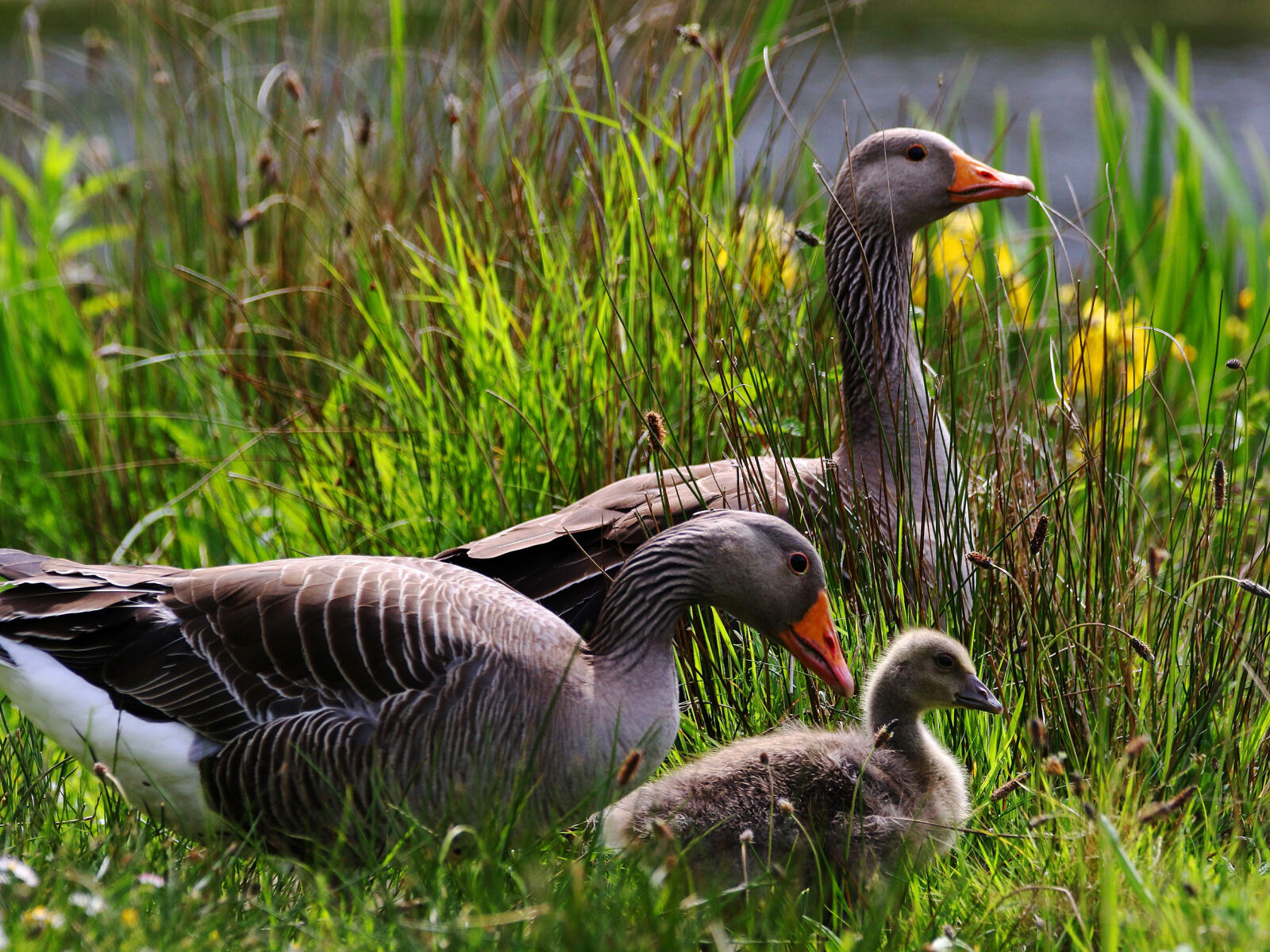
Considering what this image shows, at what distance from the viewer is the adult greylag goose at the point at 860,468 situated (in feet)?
13.7

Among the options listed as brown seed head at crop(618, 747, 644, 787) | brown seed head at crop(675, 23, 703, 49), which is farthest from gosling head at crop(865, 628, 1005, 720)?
brown seed head at crop(675, 23, 703, 49)

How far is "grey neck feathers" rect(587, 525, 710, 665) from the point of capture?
3.58 m

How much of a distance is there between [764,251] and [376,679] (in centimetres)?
257

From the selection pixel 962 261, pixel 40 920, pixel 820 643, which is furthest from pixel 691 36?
pixel 40 920

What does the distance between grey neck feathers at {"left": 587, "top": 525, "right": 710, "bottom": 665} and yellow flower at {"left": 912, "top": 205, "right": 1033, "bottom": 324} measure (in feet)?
5.79

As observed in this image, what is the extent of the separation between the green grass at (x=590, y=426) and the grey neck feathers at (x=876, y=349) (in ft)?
0.40

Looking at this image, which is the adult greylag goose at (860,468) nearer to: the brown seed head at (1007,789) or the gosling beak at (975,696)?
the gosling beak at (975,696)

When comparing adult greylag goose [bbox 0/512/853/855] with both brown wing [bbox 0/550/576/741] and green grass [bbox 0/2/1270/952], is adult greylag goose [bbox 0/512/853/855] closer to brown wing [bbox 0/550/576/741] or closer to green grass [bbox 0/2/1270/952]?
brown wing [bbox 0/550/576/741]

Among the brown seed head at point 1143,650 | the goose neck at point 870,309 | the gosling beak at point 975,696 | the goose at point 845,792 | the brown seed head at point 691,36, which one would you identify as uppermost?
the brown seed head at point 691,36

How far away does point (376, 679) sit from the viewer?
3.53 m

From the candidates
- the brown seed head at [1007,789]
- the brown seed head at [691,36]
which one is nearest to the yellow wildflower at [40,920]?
the brown seed head at [1007,789]

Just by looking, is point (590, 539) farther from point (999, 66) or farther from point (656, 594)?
point (999, 66)

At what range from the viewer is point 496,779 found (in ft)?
11.2

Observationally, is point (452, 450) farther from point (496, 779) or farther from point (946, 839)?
point (946, 839)
